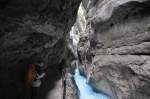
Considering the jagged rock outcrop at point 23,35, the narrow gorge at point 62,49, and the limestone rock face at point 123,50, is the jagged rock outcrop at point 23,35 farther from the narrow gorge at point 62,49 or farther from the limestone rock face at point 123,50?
the limestone rock face at point 123,50

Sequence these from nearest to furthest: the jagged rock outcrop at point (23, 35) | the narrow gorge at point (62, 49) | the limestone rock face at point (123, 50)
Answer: the jagged rock outcrop at point (23, 35)
the narrow gorge at point (62, 49)
the limestone rock face at point (123, 50)

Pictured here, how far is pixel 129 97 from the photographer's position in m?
6.36

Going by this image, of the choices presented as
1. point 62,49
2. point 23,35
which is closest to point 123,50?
point 62,49

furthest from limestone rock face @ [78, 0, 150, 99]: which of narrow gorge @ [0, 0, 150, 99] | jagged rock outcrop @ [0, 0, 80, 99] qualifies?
jagged rock outcrop @ [0, 0, 80, 99]

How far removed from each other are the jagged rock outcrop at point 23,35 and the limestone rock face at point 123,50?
12.5 feet

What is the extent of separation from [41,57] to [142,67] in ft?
13.1

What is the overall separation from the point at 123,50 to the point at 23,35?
5454 mm

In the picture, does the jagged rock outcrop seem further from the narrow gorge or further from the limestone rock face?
the limestone rock face

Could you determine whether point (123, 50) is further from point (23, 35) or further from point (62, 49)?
point (23, 35)

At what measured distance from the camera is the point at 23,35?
3.28 m

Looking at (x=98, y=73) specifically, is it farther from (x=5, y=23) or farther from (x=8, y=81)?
(x=5, y=23)

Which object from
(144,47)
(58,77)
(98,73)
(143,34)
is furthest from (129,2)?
(58,77)

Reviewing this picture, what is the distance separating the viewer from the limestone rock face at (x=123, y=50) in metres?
5.87

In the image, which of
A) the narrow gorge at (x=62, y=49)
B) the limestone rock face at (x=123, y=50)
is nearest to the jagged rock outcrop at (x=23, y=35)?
the narrow gorge at (x=62, y=49)
